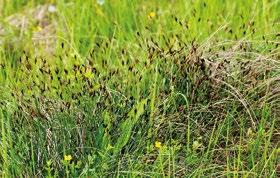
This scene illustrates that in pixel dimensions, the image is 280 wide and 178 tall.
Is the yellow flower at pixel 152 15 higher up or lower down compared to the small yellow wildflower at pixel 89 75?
higher up

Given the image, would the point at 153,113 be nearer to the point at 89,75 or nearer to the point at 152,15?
the point at 89,75

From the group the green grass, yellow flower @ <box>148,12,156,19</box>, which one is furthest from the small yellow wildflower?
yellow flower @ <box>148,12,156,19</box>

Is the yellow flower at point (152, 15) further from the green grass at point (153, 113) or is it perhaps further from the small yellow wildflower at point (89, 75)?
the small yellow wildflower at point (89, 75)

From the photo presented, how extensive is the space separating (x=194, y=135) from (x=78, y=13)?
1.41m

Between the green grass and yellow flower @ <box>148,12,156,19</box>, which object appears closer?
the green grass

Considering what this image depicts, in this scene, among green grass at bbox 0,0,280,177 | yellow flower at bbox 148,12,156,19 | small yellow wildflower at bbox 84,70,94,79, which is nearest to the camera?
green grass at bbox 0,0,280,177

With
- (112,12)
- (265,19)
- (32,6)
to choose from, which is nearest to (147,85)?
(265,19)

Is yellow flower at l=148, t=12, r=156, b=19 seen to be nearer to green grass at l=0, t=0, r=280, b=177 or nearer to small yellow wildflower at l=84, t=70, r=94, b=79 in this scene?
green grass at l=0, t=0, r=280, b=177

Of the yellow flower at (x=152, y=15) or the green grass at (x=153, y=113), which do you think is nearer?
the green grass at (x=153, y=113)

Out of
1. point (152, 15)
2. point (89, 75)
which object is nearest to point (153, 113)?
point (89, 75)

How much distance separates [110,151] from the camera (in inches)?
112

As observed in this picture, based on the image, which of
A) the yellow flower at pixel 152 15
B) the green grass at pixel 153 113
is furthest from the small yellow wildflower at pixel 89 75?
the yellow flower at pixel 152 15

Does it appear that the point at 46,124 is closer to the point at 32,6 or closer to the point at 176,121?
the point at 176,121

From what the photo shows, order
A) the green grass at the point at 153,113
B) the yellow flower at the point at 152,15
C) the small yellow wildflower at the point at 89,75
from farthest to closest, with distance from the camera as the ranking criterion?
1. the yellow flower at the point at 152,15
2. the small yellow wildflower at the point at 89,75
3. the green grass at the point at 153,113
